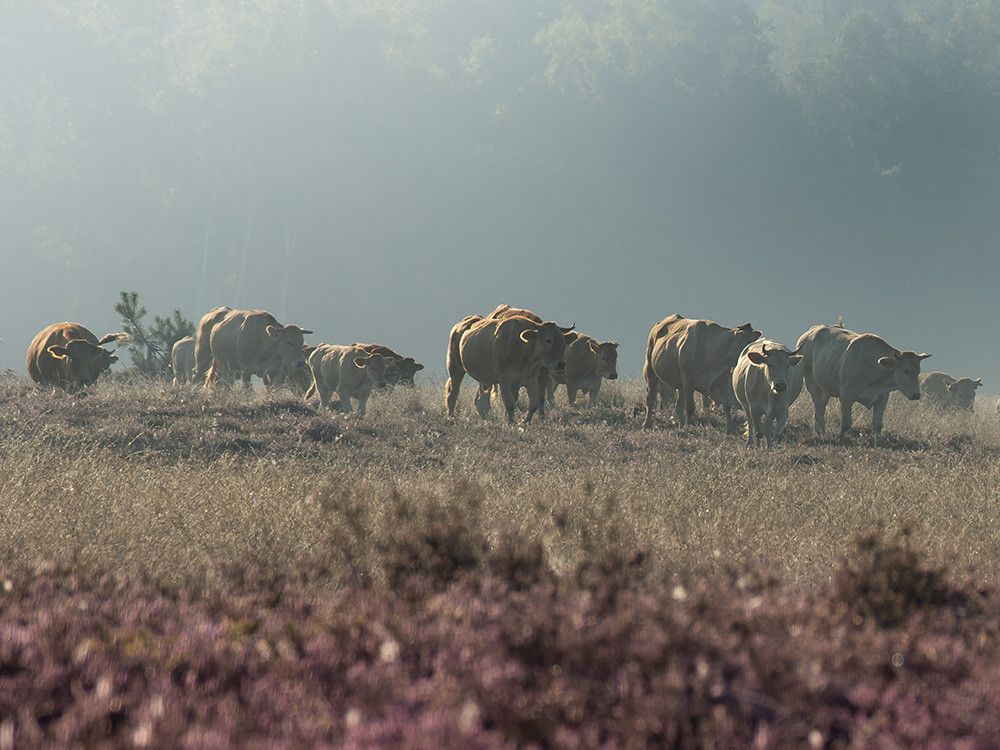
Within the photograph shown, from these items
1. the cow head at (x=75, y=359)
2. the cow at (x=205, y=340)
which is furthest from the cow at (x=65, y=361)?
the cow at (x=205, y=340)

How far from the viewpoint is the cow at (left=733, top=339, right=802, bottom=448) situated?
509 inches

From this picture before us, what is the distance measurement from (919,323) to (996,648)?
138m

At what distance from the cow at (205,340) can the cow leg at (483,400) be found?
28.0 ft

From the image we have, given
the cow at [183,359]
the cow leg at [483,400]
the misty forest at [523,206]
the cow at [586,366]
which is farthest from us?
the misty forest at [523,206]

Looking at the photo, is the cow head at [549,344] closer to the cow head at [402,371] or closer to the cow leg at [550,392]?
the cow leg at [550,392]

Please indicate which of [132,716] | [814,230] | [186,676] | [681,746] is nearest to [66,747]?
[132,716]

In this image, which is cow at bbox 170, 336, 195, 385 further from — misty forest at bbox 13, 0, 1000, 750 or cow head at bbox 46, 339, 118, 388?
cow head at bbox 46, 339, 118, 388

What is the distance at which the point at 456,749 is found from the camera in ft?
6.28

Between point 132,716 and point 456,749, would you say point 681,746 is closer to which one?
point 456,749

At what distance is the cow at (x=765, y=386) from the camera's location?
12922 millimetres

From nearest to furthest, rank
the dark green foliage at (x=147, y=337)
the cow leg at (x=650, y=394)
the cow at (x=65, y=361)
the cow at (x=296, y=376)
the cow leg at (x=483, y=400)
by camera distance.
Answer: the cow leg at (x=650, y=394), the cow leg at (x=483, y=400), the cow at (x=65, y=361), the cow at (x=296, y=376), the dark green foliage at (x=147, y=337)

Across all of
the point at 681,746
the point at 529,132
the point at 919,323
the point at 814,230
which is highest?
the point at 529,132

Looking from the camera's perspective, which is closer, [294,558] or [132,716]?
[132,716]

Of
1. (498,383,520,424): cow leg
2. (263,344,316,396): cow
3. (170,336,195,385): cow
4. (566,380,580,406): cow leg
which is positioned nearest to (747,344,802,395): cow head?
(498,383,520,424): cow leg
